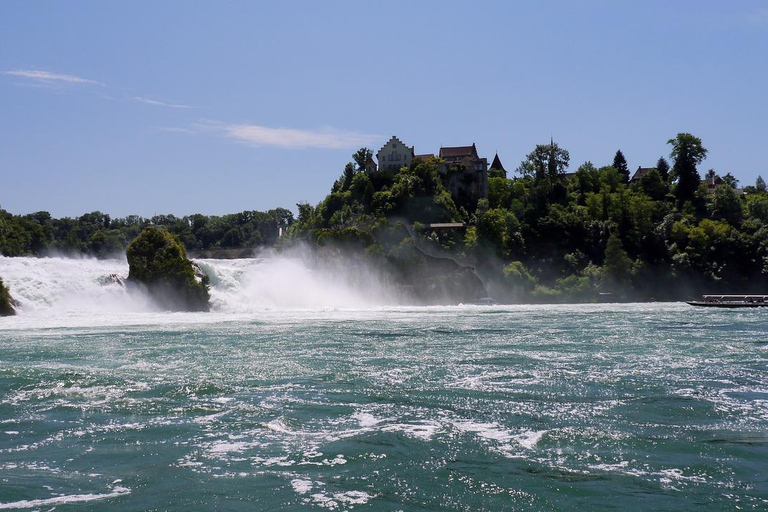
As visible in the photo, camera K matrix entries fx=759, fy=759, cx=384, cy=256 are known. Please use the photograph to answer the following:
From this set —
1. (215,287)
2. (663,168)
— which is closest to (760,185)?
(663,168)

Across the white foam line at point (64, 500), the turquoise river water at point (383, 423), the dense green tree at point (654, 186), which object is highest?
the dense green tree at point (654, 186)

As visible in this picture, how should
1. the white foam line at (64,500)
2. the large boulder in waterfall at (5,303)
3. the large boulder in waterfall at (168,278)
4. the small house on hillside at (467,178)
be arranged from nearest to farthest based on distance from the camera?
the white foam line at (64,500), the large boulder in waterfall at (5,303), the large boulder in waterfall at (168,278), the small house on hillside at (467,178)

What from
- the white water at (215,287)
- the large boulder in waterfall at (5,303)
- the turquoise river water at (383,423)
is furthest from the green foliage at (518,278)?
the large boulder in waterfall at (5,303)

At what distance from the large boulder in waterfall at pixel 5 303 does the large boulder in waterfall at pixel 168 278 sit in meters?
10.8

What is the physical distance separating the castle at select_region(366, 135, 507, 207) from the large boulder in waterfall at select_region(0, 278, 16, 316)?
60.7 metres

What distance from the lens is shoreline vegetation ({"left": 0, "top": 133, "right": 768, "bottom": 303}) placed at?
273ft

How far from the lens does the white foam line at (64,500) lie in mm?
11344

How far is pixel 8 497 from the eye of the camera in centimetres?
1166

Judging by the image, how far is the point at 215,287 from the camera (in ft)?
210

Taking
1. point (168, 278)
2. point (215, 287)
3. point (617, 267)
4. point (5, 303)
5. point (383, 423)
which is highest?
point (617, 267)

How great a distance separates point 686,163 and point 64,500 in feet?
347

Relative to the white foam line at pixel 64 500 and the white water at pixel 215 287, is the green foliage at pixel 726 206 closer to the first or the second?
the white water at pixel 215 287

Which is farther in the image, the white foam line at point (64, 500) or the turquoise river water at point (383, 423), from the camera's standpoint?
the turquoise river water at point (383, 423)

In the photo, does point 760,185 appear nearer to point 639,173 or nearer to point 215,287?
point 639,173
